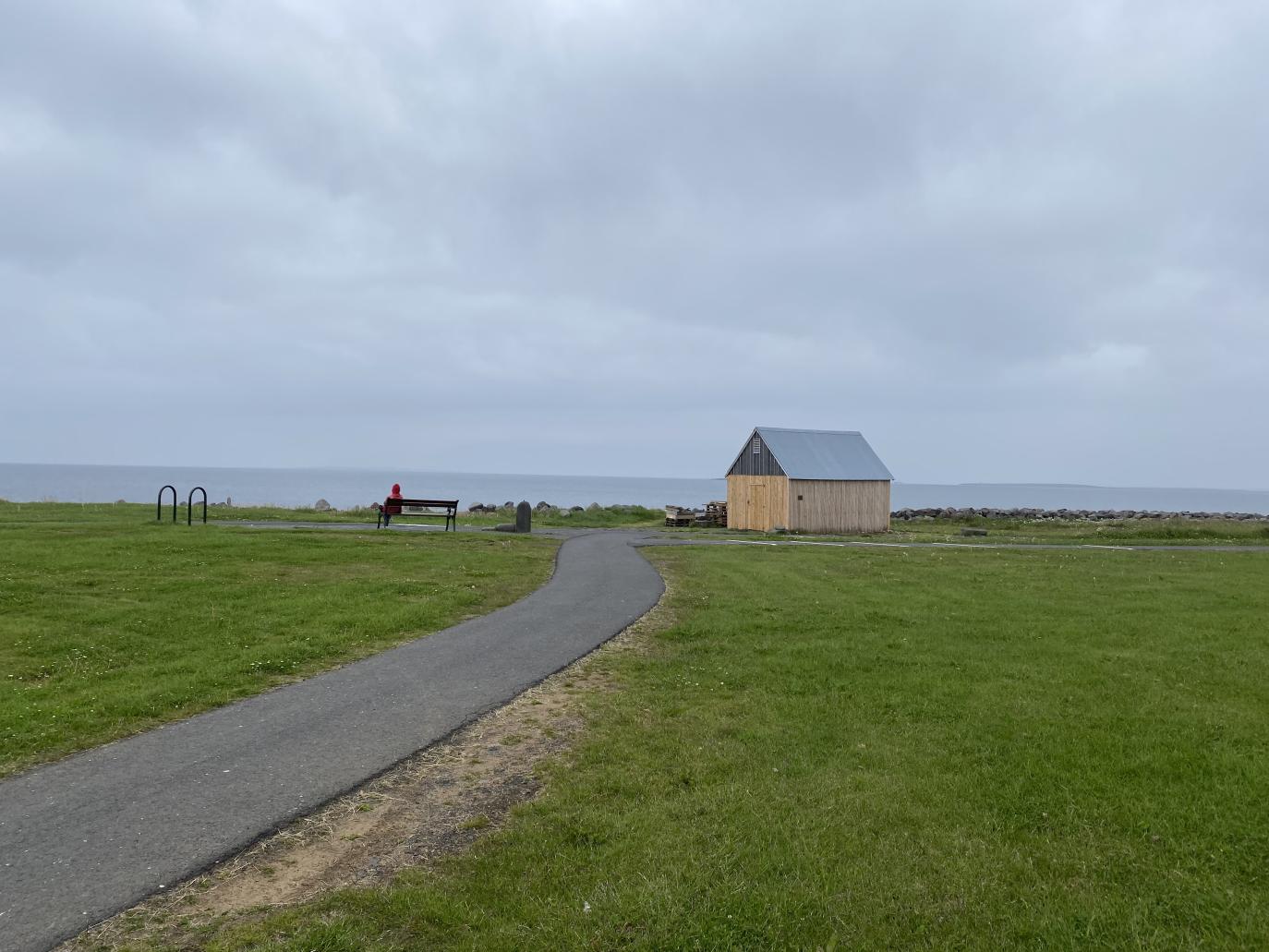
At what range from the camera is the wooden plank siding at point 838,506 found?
42.7m

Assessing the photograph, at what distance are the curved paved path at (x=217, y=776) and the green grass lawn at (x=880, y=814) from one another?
3.14ft

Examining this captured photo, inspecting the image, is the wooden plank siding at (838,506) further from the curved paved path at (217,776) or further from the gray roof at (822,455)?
the curved paved path at (217,776)

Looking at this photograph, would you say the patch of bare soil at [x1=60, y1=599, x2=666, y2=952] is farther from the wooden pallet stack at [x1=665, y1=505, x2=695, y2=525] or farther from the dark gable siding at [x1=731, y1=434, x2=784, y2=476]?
the dark gable siding at [x1=731, y1=434, x2=784, y2=476]

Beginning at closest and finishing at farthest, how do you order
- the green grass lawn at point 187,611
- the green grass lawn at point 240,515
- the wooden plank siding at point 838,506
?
the green grass lawn at point 187,611 < the green grass lawn at point 240,515 < the wooden plank siding at point 838,506

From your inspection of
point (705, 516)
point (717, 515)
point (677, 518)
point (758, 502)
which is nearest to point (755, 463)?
point (758, 502)

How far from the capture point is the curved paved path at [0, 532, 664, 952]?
4.93 metres

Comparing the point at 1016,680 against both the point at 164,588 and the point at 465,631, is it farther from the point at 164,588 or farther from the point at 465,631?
the point at 164,588

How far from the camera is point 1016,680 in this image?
10.0 metres

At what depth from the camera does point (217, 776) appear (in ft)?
21.8

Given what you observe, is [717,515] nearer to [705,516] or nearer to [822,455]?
[705,516]

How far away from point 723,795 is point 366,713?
12.3 ft

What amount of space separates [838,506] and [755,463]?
4.77 m

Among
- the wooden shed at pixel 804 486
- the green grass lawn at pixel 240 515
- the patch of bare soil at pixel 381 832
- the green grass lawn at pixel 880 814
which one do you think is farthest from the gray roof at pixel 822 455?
the patch of bare soil at pixel 381 832

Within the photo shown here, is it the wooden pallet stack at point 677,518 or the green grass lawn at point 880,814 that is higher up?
the wooden pallet stack at point 677,518
